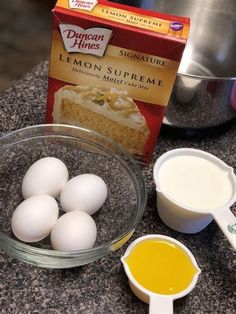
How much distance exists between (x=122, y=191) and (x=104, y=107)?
17 centimetres

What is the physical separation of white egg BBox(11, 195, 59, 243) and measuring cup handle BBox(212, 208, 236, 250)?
0.93 feet

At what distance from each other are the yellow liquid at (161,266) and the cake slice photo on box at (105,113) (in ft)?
0.80

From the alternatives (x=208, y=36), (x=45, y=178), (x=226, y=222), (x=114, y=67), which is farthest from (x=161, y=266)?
(x=208, y=36)

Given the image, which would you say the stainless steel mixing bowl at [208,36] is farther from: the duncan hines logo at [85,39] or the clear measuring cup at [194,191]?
the duncan hines logo at [85,39]

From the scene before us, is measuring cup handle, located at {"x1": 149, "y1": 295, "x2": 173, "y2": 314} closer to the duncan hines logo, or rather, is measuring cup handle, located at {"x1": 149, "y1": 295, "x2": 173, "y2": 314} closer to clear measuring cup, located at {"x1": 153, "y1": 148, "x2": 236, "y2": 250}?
clear measuring cup, located at {"x1": 153, "y1": 148, "x2": 236, "y2": 250}

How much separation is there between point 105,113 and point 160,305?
391 mm

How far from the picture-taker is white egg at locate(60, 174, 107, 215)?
820 millimetres

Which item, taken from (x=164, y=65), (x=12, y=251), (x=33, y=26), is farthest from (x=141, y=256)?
(x=33, y=26)

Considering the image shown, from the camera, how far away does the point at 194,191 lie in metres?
0.87

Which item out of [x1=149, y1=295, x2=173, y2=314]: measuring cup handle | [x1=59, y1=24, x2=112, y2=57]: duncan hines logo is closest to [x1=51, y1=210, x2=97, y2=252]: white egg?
[x1=149, y1=295, x2=173, y2=314]: measuring cup handle

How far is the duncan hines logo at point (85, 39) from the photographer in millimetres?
803

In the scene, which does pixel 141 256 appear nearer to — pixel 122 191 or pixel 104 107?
pixel 122 191

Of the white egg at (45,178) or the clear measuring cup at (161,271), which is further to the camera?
the white egg at (45,178)

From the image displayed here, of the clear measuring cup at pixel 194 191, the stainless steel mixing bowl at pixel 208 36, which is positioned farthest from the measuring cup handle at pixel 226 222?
the stainless steel mixing bowl at pixel 208 36
